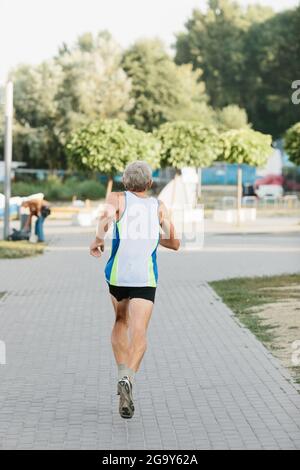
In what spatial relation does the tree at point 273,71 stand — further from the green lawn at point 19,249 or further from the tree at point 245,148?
the green lawn at point 19,249

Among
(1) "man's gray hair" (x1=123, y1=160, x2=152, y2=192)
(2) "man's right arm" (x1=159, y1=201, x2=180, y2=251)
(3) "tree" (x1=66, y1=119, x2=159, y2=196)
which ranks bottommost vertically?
(2) "man's right arm" (x1=159, y1=201, x2=180, y2=251)

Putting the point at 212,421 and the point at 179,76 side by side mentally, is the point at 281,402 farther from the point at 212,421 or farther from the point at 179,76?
the point at 179,76

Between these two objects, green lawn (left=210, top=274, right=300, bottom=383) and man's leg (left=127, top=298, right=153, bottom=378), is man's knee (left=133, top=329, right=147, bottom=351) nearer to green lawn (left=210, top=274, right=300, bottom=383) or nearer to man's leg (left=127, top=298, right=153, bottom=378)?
man's leg (left=127, top=298, right=153, bottom=378)

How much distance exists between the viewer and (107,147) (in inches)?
1492

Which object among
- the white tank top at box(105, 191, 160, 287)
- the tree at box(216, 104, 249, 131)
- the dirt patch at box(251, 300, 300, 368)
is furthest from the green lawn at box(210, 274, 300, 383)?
the tree at box(216, 104, 249, 131)

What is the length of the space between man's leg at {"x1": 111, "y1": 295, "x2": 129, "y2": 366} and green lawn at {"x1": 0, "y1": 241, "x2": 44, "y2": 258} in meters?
15.1

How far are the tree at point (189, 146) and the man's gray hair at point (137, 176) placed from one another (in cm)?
3174

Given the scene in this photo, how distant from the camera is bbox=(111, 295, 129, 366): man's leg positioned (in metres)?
7.90

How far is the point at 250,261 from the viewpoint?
22.1m

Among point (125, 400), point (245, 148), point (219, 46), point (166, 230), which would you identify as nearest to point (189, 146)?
point (245, 148)

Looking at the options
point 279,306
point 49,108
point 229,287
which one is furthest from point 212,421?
point 49,108

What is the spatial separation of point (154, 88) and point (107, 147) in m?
28.7

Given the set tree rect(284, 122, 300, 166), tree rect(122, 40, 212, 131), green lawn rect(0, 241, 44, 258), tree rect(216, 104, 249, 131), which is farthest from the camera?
tree rect(216, 104, 249, 131)
